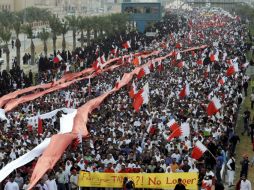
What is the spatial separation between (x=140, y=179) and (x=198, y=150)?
228 centimetres

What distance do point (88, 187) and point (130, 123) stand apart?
6724 millimetres

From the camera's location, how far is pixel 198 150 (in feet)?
55.3

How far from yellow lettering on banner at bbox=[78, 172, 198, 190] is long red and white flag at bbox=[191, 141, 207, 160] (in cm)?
185

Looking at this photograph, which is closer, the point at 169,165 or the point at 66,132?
the point at 169,165

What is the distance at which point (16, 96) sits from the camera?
28.0 m

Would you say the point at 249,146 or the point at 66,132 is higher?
the point at 66,132

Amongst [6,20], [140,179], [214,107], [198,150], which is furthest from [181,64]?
[6,20]

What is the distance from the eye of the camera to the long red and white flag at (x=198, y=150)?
16766mm

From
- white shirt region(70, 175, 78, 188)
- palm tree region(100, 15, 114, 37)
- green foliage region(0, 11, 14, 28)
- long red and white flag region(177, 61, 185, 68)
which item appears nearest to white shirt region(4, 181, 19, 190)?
white shirt region(70, 175, 78, 188)

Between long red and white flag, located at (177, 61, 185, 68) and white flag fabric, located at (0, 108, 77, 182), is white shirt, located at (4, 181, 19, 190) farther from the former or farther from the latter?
long red and white flag, located at (177, 61, 185, 68)

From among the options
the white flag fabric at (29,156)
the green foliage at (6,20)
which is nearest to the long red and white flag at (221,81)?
the white flag fabric at (29,156)

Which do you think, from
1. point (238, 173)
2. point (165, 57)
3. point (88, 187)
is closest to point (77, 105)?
point (238, 173)

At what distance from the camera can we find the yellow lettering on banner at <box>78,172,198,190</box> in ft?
49.3

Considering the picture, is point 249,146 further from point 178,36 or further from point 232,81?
point 178,36
